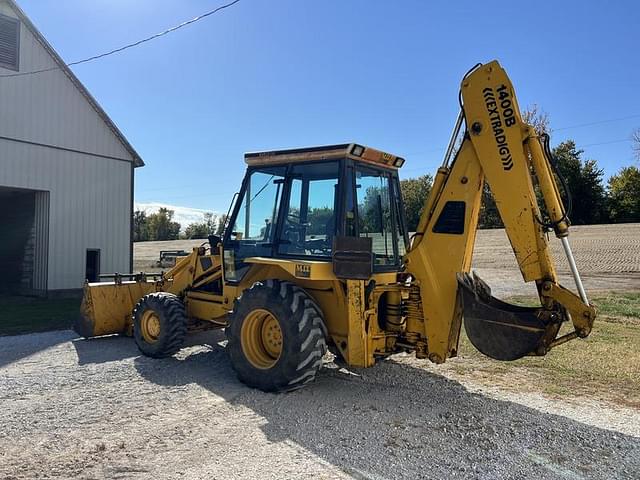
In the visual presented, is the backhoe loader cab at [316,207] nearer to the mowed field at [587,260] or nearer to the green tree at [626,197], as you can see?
the mowed field at [587,260]

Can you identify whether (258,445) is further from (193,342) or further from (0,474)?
(193,342)

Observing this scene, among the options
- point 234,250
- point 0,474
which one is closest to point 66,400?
point 0,474

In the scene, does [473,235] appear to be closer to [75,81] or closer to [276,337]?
[276,337]

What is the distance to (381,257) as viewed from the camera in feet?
20.8

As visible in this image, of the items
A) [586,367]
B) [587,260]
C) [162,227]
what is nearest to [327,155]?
[586,367]

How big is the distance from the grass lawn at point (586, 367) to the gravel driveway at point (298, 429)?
0.65 m

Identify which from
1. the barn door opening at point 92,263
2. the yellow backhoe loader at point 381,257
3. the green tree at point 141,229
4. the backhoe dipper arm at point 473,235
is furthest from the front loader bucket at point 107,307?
the green tree at point 141,229

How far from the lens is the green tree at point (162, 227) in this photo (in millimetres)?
70375

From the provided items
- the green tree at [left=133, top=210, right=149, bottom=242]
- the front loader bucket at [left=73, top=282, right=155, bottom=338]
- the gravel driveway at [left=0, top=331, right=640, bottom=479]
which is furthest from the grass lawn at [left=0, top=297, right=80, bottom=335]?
the green tree at [left=133, top=210, right=149, bottom=242]

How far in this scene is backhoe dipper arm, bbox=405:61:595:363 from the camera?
15.6 ft

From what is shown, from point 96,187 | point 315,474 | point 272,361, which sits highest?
point 96,187

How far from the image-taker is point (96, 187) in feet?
55.0

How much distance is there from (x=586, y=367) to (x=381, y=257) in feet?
10.4

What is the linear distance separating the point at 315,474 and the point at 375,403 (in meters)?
1.75
